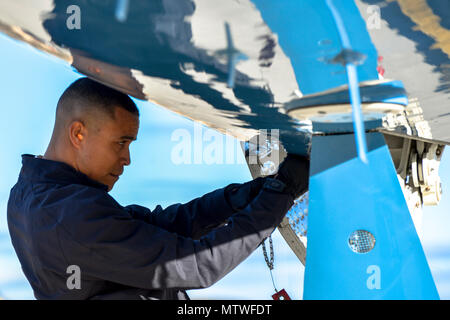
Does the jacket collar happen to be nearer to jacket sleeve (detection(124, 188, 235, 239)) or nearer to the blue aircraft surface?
Answer: the blue aircraft surface

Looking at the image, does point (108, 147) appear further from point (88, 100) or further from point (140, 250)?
point (140, 250)

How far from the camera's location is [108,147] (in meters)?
1.33

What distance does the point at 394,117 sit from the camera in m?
1.15

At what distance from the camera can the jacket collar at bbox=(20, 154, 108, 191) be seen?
1.25m

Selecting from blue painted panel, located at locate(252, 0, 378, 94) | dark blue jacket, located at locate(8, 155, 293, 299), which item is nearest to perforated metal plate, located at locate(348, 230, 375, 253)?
dark blue jacket, located at locate(8, 155, 293, 299)

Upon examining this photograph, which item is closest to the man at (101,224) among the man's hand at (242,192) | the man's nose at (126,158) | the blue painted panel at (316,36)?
the man's nose at (126,158)

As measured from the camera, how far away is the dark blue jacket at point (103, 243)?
1.13 m

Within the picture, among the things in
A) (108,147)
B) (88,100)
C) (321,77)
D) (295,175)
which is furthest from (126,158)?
(321,77)

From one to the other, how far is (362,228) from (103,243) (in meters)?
0.58

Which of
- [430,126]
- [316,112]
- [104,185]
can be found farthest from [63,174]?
[430,126]

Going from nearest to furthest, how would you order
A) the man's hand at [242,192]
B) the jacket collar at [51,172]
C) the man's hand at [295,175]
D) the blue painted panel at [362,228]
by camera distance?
the blue painted panel at [362,228] → the jacket collar at [51,172] → the man's hand at [295,175] → the man's hand at [242,192]

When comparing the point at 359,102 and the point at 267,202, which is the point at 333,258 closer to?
the point at 267,202

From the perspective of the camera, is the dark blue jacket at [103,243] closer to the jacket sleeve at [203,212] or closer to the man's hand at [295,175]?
the man's hand at [295,175]
